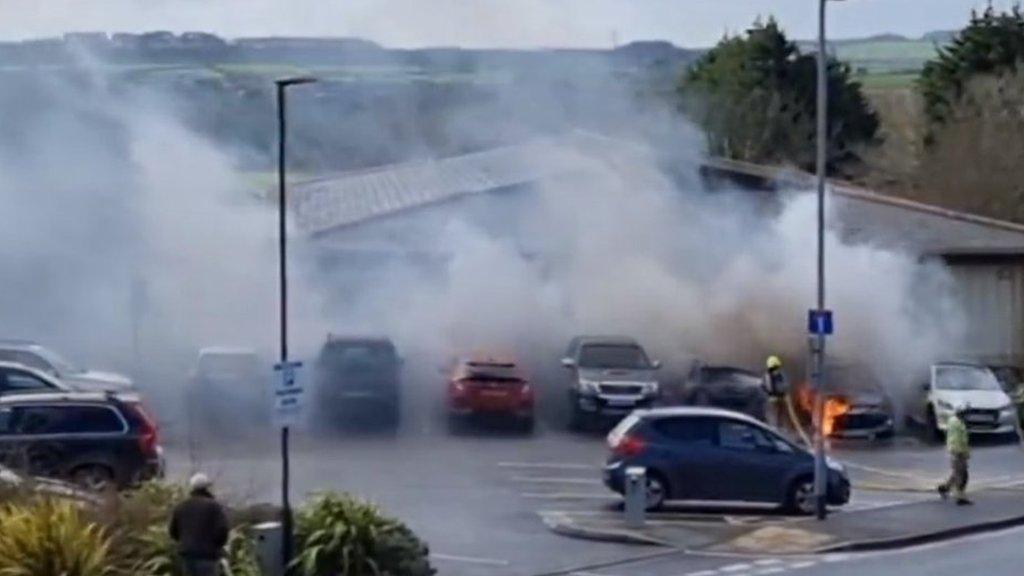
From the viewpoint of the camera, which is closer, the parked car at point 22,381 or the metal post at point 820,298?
the metal post at point 820,298

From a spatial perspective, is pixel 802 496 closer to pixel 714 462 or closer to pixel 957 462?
pixel 714 462

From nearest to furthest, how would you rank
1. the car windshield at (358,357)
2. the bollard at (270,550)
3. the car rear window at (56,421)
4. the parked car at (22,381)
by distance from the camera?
the bollard at (270,550) → the car rear window at (56,421) → the parked car at (22,381) → the car windshield at (358,357)

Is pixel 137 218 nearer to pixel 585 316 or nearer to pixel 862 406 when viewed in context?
pixel 585 316

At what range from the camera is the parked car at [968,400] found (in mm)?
47969

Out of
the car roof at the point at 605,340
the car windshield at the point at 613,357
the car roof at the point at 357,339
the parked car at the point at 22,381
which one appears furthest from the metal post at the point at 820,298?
the car roof at the point at 605,340

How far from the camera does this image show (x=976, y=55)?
78.6 metres

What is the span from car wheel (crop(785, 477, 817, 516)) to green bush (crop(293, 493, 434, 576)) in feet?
32.2

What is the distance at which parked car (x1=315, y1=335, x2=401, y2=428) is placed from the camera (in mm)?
46094

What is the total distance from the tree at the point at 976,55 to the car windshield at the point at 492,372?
3322 centimetres

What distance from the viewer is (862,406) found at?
4734cm

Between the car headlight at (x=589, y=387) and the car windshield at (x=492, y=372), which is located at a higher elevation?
the car windshield at (x=492, y=372)

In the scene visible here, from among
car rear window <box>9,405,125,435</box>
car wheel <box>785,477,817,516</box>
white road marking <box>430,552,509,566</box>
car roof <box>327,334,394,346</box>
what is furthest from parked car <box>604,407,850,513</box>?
car roof <box>327,334,394,346</box>

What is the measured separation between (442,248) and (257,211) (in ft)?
13.8

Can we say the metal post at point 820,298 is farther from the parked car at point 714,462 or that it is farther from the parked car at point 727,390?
the parked car at point 727,390
